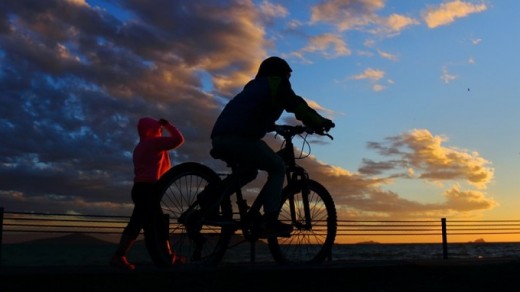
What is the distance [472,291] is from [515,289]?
0.33 m

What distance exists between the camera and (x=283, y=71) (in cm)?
502

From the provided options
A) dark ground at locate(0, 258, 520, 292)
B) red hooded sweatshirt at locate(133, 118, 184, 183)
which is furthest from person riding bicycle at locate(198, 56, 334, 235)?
dark ground at locate(0, 258, 520, 292)

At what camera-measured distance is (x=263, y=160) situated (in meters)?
4.85

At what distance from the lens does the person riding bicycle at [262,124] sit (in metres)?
4.75

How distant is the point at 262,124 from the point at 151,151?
5.03ft

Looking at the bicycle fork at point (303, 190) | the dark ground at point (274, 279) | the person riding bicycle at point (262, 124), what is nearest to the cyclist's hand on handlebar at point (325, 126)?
the person riding bicycle at point (262, 124)

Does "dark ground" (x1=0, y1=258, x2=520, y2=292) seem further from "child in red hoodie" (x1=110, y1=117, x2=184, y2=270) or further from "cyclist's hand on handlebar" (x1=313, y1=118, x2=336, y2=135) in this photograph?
"child in red hoodie" (x1=110, y1=117, x2=184, y2=270)

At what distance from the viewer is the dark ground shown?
2955 mm

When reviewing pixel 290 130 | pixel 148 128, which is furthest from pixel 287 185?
pixel 148 128

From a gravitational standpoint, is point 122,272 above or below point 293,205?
below

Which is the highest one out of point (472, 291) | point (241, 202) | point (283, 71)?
point (283, 71)

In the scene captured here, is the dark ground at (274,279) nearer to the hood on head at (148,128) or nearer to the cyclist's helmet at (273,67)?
the cyclist's helmet at (273,67)

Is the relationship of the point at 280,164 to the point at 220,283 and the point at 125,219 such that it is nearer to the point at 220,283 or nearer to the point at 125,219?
the point at 220,283

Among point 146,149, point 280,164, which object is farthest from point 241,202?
point 146,149
